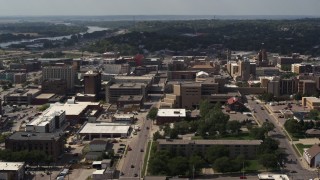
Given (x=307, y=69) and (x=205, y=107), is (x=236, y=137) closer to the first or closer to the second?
(x=205, y=107)

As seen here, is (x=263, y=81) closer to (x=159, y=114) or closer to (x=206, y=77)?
(x=206, y=77)

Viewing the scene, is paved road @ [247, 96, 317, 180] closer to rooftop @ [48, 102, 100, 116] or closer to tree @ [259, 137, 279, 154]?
tree @ [259, 137, 279, 154]

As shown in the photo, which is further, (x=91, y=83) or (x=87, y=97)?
(x=91, y=83)

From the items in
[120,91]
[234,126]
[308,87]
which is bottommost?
[234,126]

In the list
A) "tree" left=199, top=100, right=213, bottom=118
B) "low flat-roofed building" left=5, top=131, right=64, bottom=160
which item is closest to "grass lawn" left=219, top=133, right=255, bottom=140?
"tree" left=199, top=100, right=213, bottom=118

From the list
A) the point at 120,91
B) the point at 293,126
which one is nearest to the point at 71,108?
the point at 120,91

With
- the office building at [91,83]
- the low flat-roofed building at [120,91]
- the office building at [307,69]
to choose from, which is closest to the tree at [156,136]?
the low flat-roofed building at [120,91]
